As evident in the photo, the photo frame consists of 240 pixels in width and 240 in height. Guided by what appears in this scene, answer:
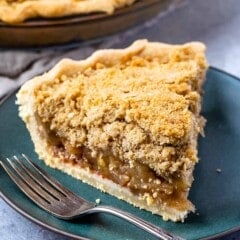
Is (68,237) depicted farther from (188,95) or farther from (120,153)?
(188,95)

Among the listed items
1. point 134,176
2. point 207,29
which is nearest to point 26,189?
point 134,176

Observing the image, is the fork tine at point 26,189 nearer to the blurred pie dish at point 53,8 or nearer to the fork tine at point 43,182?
the fork tine at point 43,182

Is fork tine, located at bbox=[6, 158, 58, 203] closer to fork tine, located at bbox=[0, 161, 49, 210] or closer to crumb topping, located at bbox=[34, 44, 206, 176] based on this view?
fork tine, located at bbox=[0, 161, 49, 210]

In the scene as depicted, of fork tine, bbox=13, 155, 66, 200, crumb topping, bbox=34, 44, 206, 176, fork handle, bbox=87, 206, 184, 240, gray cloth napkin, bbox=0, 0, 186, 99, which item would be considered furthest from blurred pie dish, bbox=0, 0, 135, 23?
fork handle, bbox=87, 206, 184, 240

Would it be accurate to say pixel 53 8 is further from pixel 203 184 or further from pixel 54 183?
pixel 203 184

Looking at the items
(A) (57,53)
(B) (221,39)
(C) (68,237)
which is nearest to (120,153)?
(C) (68,237)

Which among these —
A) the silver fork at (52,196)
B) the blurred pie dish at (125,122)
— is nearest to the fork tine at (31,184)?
the silver fork at (52,196)
